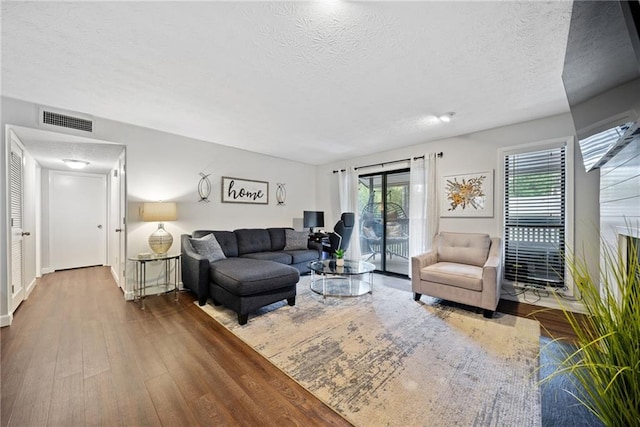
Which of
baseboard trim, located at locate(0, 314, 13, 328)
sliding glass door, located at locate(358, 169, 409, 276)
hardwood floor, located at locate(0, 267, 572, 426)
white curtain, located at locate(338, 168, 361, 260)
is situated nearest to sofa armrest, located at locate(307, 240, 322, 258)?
white curtain, located at locate(338, 168, 361, 260)

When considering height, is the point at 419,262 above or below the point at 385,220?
below

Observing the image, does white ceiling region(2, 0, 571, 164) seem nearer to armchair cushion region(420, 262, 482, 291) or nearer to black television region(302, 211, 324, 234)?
armchair cushion region(420, 262, 482, 291)

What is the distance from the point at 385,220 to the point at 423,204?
0.88m

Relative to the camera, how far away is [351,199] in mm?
5242

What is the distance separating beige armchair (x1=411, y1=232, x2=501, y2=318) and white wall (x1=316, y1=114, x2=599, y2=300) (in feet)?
1.00

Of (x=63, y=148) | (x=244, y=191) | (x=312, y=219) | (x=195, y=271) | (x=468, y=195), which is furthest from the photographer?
(x=312, y=219)

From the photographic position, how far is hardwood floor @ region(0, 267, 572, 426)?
1439mm

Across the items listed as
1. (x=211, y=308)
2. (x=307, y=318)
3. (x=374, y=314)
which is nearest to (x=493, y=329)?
(x=374, y=314)

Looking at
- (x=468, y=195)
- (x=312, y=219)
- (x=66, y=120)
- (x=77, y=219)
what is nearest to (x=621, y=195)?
(x=468, y=195)

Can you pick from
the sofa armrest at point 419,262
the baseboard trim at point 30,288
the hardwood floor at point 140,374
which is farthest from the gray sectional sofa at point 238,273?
the baseboard trim at point 30,288

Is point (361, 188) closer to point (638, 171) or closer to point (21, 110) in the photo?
Answer: point (638, 171)

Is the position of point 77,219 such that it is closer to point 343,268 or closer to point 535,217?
point 343,268

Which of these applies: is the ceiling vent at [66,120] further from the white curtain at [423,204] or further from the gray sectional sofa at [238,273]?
the white curtain at [423,204]

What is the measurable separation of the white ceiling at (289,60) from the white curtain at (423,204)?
100 centimetres
